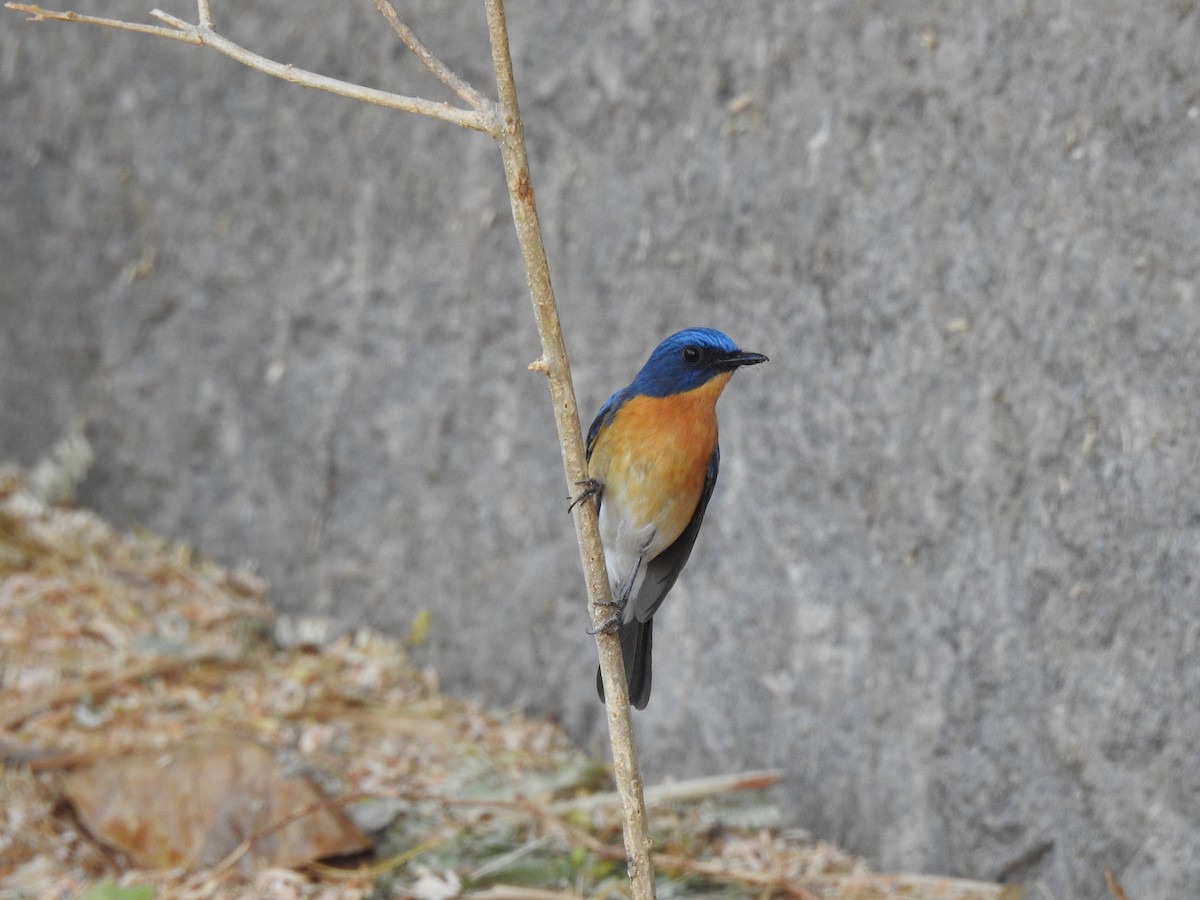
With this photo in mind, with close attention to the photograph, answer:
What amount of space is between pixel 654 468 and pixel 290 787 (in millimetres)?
1433

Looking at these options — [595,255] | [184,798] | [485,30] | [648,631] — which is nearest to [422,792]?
[184,798]

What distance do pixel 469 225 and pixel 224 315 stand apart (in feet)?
4.47

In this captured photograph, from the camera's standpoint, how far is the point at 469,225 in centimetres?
527

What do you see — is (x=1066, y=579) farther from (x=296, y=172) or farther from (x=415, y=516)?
(x=296, y=172)

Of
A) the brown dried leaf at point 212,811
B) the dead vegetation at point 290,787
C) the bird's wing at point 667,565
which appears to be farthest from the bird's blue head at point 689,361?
the brown dried leaf at point 212,811

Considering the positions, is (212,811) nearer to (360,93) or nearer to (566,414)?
(566,414)

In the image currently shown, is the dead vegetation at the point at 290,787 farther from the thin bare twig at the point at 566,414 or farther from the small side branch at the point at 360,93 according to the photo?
the small side branch at the point at 360,93

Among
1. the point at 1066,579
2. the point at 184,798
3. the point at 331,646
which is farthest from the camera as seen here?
the point at 331,646

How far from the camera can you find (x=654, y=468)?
3.39 meters

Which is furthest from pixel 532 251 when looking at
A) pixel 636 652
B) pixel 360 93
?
pixel 636 652

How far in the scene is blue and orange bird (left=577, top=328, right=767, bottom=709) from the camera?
10.8 ft

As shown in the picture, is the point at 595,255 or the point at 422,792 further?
the point at 595,255

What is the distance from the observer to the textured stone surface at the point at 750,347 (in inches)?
138

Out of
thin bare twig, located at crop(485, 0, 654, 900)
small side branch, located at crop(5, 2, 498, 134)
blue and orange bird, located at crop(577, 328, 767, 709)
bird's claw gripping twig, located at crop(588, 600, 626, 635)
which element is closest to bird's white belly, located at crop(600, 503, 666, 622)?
blue and orange bird, located at crop(577, 328, 767, 709)
